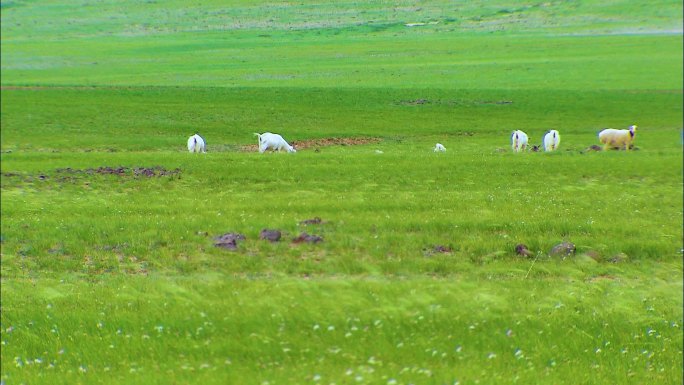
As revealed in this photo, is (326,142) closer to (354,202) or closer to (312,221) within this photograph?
(354,202)

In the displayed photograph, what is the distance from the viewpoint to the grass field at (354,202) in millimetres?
10172

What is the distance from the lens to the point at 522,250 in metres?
15.3

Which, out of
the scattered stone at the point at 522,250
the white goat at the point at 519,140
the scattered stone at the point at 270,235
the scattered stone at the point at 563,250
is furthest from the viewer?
the white goat at the point at 519,140

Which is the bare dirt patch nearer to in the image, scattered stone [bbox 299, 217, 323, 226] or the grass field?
the grass field

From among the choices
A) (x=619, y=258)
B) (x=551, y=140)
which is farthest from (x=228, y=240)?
(x=551, y=140)

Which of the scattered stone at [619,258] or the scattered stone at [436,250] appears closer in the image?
the scattered stone at [619,258]

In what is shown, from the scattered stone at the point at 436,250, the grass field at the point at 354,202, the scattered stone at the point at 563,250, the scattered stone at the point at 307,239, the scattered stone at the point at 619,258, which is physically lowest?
the scattered stone at the point at 619,258

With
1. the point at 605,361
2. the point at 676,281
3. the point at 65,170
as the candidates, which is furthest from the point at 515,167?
the point at 65,170

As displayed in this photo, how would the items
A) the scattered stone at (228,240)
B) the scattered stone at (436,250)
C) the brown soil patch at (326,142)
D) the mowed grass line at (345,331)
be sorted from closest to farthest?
the mowed grass line at (345,331) < the scattered stone at (436,250) < the scattered stone at (228,240) < the brown soil patch at (326,142)

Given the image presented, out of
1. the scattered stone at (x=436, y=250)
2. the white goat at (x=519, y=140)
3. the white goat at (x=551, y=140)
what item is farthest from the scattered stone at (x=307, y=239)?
the white goat at (x=551, y=140)

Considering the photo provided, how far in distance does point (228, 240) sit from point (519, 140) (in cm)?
1774

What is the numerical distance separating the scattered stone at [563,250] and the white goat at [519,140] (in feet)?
47.1

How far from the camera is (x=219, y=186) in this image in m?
22.7

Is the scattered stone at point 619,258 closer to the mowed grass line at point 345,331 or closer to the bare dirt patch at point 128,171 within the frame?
the mowed grass line at point 345,331
